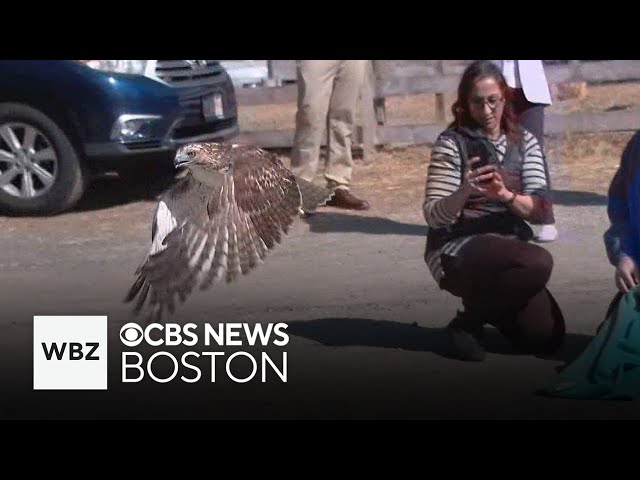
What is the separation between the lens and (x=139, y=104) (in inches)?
277

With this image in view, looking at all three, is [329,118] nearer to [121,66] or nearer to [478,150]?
[121,66]

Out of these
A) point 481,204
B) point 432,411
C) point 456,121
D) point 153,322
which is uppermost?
point 456,121

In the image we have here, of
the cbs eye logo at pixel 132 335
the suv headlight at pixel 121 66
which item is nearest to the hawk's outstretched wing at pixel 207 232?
the cbs eye logo at pixel 132 335

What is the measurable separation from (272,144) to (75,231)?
1780 mm

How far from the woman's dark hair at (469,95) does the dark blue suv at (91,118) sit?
1890 mm

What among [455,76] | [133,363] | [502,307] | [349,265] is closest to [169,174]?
[349,265]

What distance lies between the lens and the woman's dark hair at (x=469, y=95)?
4973mm

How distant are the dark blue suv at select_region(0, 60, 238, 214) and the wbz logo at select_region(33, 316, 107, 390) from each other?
1.58 meters

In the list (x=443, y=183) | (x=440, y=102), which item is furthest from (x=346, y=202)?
(x=440, y=102)

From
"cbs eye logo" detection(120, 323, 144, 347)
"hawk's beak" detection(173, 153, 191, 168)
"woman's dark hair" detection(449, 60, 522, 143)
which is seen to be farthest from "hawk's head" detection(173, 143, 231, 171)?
"woman's dark hair" detection(449, 60, 522, 143)

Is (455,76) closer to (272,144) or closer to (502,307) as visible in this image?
(272,144)

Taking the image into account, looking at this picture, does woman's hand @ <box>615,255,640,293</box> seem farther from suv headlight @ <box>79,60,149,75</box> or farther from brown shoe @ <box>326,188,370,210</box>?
suv headlight @ <box>79,60,149,75</box>

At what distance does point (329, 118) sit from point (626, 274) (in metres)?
2.96

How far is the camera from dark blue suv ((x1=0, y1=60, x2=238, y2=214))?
22.5 feet
